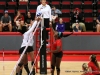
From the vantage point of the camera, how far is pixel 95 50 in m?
15.5

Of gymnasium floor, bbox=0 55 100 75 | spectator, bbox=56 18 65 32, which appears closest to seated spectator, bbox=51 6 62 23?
spectator, bbox=56 18 65 32

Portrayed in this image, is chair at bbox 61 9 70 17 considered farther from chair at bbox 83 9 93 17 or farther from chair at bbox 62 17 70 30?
chair at bbox 83 9 93 17

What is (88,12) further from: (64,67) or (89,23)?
(64,67)

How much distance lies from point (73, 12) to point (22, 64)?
342 inches

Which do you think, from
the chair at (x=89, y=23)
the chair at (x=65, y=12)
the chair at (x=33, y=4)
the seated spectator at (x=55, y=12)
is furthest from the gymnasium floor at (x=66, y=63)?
the chair at (x=33, y=4)

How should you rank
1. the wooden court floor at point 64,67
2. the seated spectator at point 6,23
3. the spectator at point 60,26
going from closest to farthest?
the wooden court floor at point 64,67, the spectator at point 60,26, the seated spectator at point 6,23

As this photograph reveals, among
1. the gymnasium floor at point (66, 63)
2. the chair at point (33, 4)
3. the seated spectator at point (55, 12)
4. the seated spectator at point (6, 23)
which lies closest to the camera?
the gymnasium floor at point (66, 63)

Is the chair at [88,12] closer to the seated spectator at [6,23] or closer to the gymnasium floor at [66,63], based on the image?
the gymnasium floor at [66,63]

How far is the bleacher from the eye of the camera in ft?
59.9

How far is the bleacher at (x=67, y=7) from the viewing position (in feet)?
59.9

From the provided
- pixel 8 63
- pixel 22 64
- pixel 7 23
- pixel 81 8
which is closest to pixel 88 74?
pixel 22 64

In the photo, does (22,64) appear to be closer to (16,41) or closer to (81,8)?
(16,41)

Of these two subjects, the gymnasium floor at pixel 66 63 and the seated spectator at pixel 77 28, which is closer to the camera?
the gymnasium floor at pixel 66 63

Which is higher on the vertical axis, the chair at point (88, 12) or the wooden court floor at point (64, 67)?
the chair at point (88, 12)
